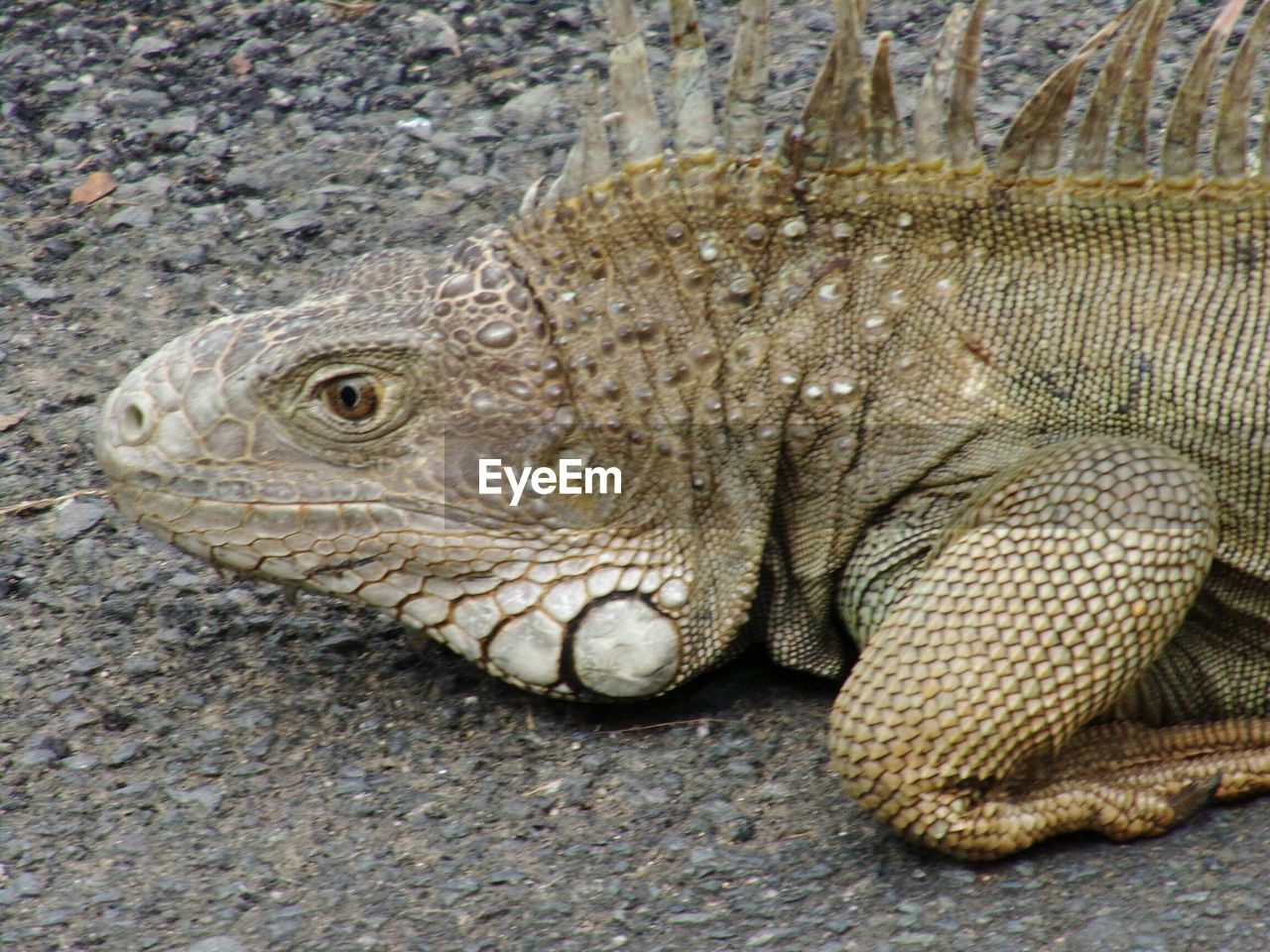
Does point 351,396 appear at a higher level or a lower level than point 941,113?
lower

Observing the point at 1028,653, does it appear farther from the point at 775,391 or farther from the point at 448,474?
the point at 448,474

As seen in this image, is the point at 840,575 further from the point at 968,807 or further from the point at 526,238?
the point at 526,238

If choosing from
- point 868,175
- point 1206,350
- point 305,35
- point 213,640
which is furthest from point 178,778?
point 305,35

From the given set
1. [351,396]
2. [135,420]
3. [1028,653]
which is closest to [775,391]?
[1028,653]

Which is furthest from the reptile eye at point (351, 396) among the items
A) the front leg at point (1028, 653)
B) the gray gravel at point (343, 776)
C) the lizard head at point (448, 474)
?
the front leg at point (1028, 653)

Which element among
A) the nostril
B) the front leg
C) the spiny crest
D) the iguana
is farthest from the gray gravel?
the spiny crest

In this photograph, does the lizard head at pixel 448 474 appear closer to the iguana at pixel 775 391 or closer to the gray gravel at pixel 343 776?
the iguana at pixel 775 391
